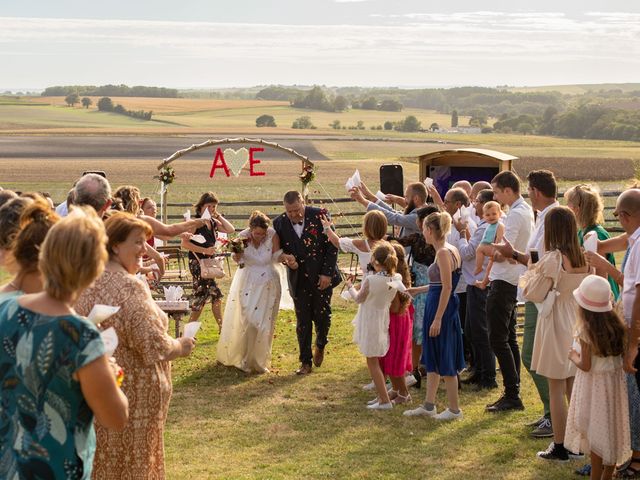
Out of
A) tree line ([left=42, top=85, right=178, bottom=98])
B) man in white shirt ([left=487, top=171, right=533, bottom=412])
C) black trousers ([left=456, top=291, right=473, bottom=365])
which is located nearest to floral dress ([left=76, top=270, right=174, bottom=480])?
man in white shirt ([left=487, top=171, right=533, bottom=412])

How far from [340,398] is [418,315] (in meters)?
1.14

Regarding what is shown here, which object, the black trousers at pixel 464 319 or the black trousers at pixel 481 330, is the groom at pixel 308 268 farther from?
the black trousers at pixel 481 330

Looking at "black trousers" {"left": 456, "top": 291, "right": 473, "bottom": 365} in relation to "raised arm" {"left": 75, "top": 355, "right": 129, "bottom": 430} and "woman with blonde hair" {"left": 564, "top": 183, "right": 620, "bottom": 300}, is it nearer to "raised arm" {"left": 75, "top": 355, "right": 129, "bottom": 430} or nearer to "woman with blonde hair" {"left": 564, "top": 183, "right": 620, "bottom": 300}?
"woman with blonde hair" {"left": 564, "top": 183, "right": 620, "bottom": 300}

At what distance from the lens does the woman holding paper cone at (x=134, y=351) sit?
4734 mm

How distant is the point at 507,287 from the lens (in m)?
8.18

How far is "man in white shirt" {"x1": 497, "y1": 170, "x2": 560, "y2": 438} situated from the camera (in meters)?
7.18

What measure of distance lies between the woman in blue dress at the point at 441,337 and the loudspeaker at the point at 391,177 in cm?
681

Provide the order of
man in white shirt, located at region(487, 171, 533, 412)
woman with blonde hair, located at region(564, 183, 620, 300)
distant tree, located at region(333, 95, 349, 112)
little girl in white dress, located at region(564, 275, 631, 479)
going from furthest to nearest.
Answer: distant tree, located at region(333, 95, 349, 112), man in white shirt, located at region(487, 171, 533, 412), woman with blonde hair, located at region(564, 183, 620, 300), little girl in white dress, located at region(564, 275, 631, 479)

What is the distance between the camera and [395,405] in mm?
8664

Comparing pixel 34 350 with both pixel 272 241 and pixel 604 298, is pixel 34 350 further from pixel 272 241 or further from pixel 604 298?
pixel 272 241

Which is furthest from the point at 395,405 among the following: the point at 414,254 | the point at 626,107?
the point at 626,107

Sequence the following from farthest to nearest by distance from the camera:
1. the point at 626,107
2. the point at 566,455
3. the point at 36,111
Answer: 1. the point at 626,107
2. the point at 36,111
3. the point at 566,455

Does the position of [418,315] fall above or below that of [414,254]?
below

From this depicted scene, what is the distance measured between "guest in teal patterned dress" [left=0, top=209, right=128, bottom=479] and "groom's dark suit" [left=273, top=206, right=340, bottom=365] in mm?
6501
